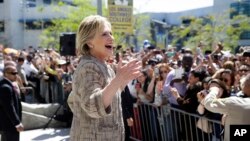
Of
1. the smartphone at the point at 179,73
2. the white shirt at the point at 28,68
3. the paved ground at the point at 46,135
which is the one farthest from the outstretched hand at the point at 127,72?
the white shirt at the point at 28,68

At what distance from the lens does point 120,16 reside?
896cm

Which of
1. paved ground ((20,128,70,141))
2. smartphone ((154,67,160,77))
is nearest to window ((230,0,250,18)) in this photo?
paved ground ((20,128,70,141))

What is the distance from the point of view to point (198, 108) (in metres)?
5.49

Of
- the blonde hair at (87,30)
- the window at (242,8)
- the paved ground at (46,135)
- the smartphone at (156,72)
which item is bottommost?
the paved ground at (46,135)

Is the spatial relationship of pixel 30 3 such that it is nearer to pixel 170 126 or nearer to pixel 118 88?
pixel 170 126

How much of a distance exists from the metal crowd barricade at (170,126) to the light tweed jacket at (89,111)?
107 inches

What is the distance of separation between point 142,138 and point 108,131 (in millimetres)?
5254

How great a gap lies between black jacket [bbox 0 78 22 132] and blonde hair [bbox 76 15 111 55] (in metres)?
3.29

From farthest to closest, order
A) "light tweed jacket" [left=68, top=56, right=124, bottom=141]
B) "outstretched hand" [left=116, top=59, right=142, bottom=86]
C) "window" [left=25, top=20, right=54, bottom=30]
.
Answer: "window" [left=25, top=20, right=54, bottom=30]
"light tweed jacket" [left=68, top=56, right=124, bottom=141]
"outstretched hand" [left=116, top=59, right=142, bottom=86]

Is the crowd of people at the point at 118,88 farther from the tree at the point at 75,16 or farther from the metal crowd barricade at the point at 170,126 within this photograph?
the tree at the point at 75,16

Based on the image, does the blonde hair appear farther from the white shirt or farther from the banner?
the white shirt

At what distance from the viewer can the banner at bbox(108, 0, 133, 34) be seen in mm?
8859

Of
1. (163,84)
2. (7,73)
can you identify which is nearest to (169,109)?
(163,84)

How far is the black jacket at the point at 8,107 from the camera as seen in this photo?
18.6ft
